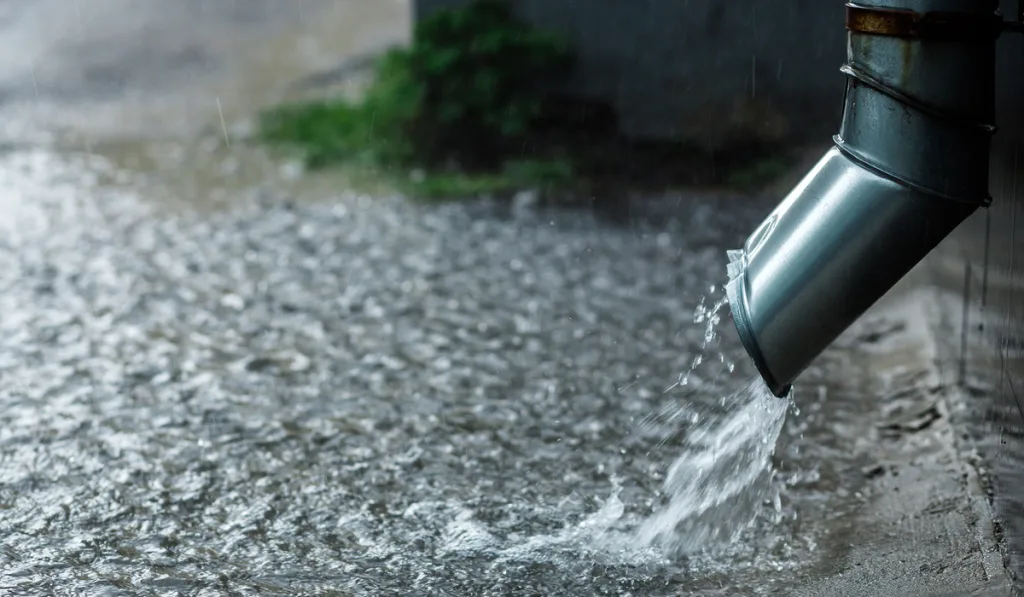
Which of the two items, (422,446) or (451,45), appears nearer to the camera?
(422,446)

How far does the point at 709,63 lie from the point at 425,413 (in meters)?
4.75

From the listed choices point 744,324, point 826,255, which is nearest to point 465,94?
point 744,324

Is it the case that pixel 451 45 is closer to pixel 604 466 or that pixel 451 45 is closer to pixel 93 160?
pixel 93 160

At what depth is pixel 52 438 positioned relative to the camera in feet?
13.8

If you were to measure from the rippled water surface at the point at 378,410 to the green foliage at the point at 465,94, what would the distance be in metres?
1.33

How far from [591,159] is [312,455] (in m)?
4.59

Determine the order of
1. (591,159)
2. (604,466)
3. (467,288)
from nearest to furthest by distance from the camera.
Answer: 1. (604,466)
2. (467,288)
3. (591,159)

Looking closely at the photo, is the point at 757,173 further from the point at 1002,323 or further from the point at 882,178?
the point at 882,178

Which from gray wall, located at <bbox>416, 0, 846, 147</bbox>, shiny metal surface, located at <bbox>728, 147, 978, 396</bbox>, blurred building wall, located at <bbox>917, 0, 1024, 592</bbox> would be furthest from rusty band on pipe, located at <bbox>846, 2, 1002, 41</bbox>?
gray wall, located at <bbox>416, 0, 846, 147</bbox>

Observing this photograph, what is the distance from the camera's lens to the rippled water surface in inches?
133

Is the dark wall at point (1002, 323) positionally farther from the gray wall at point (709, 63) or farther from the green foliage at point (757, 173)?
the gray wall at point (709, 63)

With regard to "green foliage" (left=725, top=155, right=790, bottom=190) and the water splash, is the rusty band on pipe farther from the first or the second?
"green foliage" (left=725, top=155, right=790, bottom=190)

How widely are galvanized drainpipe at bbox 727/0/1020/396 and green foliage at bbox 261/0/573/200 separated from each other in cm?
521

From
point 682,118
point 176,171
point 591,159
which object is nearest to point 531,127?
point 591,159
